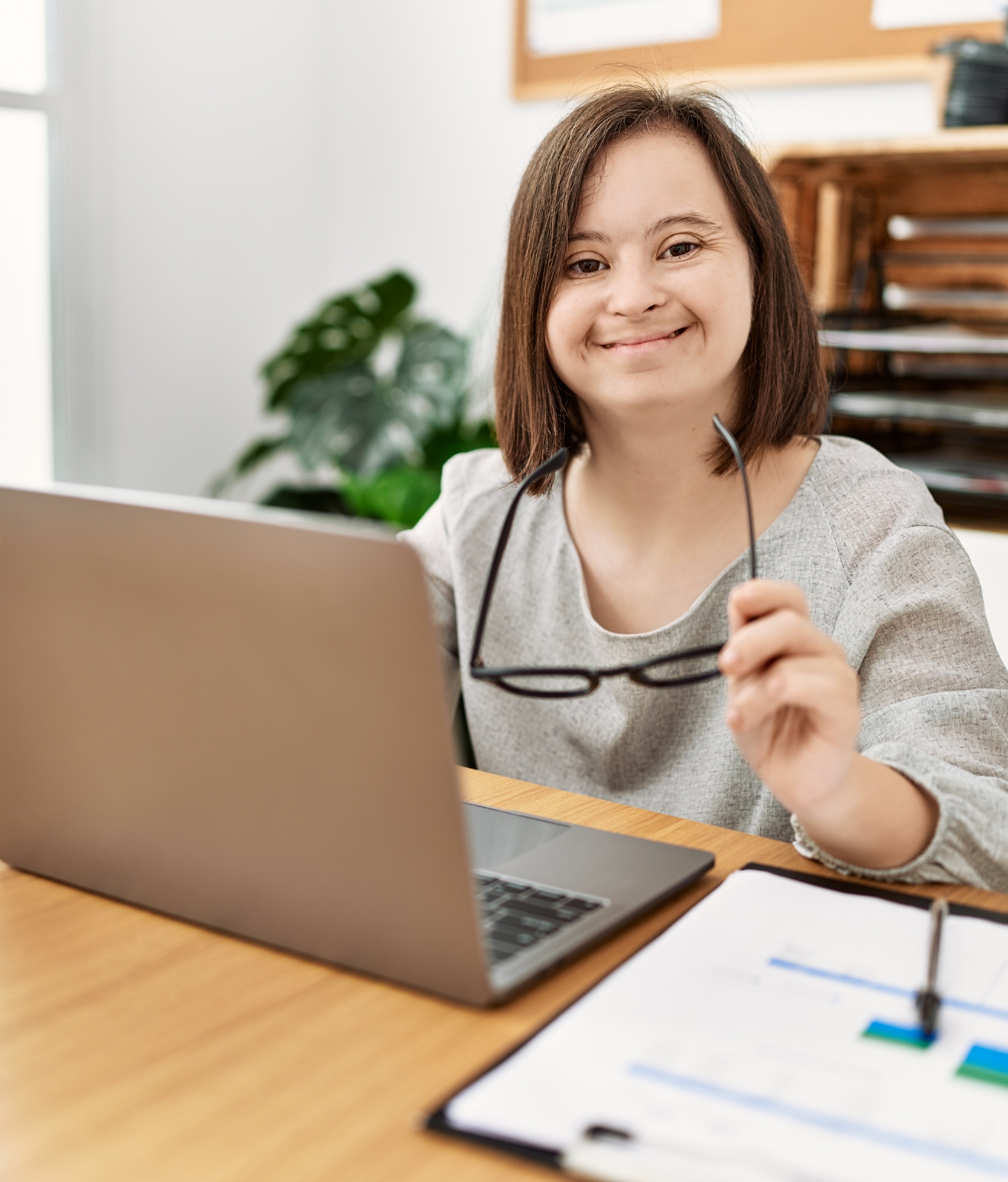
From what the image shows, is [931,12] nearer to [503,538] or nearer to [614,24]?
[614,24]

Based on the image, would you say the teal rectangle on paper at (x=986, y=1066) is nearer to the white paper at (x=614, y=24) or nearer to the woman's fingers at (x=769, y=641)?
the woman's fingers at (x=769, y=641)

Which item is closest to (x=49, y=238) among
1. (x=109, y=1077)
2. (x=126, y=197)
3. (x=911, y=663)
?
(x=126, y=197)

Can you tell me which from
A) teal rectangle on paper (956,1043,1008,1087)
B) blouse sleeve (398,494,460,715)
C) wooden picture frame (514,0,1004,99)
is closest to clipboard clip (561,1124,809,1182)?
teal rectangle on paper (956,1043,1008,1087)

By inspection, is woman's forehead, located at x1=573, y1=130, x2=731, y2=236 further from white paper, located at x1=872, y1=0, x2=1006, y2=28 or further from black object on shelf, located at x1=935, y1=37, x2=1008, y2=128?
white paper, located at x1=872, y1=0, x2=1006, y2=28

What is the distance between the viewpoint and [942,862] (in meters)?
0.72

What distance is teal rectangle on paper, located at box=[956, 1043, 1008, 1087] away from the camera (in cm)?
50

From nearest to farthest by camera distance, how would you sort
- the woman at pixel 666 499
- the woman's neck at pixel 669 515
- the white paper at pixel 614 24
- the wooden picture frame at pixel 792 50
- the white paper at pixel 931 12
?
1. the woman at pixel 666 499
2. the woman's neck at pixel 669 515
3. the white paper at pixel 931 12
4. the wooden picture frame at pixel 792 50
5. the white paper at pixel 614 24

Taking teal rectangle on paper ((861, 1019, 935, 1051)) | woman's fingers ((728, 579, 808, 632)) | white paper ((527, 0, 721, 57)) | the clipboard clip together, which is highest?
white paper ((527, 0, 721, 57))

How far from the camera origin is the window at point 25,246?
2543 millimetres

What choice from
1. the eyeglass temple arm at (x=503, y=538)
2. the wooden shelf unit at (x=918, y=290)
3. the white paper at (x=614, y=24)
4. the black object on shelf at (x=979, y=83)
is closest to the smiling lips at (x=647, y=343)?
the eyeglass temple arm at (x=503, y=538)

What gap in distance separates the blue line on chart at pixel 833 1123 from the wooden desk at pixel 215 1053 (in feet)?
0.24

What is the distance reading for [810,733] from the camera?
0.68 metres

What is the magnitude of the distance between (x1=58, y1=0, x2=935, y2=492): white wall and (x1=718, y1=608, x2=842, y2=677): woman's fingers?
6.67ft

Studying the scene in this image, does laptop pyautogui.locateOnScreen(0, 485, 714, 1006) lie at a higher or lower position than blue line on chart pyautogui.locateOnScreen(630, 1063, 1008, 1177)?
higher
